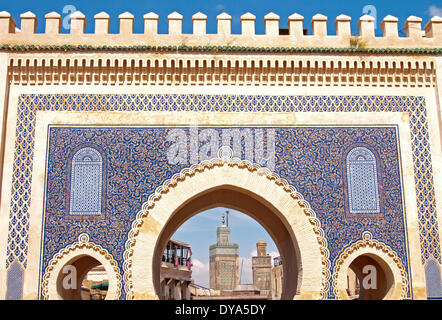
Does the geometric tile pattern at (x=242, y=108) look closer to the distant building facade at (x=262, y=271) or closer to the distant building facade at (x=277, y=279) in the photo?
the distant building facade at (x=277, y=279)

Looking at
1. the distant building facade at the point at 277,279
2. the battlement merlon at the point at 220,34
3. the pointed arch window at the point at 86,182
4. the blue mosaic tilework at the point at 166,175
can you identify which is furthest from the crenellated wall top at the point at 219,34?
the distant building facade at the point at 277,279

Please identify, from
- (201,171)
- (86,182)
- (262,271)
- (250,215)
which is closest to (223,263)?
(262,271)

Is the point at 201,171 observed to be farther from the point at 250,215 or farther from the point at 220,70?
the point at 250,215

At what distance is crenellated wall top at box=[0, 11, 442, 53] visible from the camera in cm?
705

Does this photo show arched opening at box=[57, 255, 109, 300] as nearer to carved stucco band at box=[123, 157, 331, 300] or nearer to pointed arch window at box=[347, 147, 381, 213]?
carved stucco band at box=[123, 157, 331, 300]

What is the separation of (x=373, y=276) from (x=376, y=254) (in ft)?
1.80

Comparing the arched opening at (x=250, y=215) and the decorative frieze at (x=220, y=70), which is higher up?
the decorative frieze at (x=220, y=70)

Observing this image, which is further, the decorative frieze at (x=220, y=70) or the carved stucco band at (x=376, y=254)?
the decorative frieze at (x=220, y=70)

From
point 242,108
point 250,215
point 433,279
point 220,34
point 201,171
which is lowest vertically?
point 433,279

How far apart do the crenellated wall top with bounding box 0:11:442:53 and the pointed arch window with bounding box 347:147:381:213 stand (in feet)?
4.35

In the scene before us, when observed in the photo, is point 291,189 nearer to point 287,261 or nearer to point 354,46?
point 287,261

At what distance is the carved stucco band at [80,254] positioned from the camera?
635cm

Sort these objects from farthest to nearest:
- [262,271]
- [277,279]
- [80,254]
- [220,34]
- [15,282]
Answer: [262,271] < [277,279] < [220,34] < [80,254] < [15,282]

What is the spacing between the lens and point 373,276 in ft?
23.1
